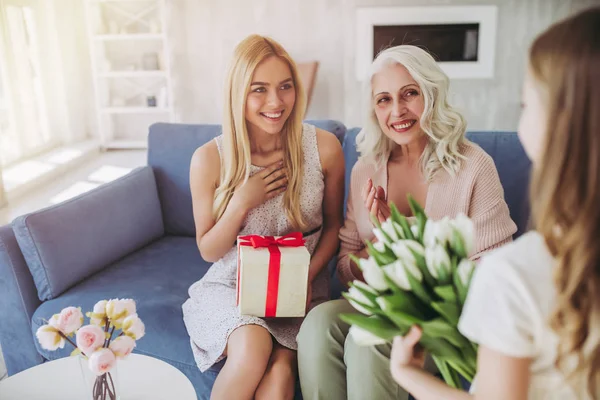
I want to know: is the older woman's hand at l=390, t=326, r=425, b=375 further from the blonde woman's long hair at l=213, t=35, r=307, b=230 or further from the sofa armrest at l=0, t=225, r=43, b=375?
the sofa armrest at l=0, t=225, r=43, b=375

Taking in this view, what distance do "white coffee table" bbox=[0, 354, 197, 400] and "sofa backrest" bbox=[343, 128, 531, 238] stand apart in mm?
1249

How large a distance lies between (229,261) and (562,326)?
1198mm

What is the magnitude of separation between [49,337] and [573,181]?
1045 millimetres

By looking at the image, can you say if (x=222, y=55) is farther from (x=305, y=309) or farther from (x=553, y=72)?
(x=553, y=72)

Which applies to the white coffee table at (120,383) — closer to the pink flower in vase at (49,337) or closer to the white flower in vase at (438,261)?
the pink flower in vase at (49,337)

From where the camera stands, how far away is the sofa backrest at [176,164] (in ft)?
7.70

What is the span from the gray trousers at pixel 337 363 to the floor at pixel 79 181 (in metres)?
2.49

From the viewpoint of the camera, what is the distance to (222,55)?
5.48 metres

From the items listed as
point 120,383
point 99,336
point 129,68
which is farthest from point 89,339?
point 129,68

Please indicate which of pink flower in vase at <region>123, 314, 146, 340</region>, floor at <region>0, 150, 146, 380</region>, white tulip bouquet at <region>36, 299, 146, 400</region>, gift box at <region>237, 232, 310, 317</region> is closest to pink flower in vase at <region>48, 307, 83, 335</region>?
white tulip bouquet at <region>36, 299, 146, 400</region>

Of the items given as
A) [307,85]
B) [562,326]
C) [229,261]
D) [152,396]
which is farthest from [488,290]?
[307,85]

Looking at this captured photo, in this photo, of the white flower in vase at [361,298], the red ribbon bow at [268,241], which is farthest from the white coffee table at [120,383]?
the white flower in vase at [361,298]

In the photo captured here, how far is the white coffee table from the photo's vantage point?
131 centimetres

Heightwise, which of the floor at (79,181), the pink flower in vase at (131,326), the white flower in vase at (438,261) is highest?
the white flower in vase at (438,261)
